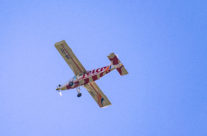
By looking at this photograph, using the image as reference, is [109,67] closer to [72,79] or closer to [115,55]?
[115,55]

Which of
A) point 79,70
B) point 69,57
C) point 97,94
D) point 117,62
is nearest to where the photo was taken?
point 117,62

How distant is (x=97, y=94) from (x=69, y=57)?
6.91m

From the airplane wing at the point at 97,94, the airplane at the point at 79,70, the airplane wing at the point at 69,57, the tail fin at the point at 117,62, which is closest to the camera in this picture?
the tail fin at the point at 117,62

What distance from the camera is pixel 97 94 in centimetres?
4719

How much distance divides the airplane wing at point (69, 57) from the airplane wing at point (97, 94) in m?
3.31

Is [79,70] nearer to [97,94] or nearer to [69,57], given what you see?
[69,57]

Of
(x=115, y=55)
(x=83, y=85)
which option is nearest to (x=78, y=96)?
(x=83, y=85)

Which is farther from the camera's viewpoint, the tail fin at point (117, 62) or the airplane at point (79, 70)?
the airplane at point (79, 70)

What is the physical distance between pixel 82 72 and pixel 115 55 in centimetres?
499

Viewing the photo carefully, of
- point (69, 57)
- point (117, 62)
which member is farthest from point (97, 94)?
point (117, 62)

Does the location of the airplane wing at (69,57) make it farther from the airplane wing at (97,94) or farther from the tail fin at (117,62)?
the tail fin at (117,62)

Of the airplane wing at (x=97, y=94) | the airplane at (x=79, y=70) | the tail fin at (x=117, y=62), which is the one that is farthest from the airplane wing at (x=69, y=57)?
the tail fin at (x=117, y=62)

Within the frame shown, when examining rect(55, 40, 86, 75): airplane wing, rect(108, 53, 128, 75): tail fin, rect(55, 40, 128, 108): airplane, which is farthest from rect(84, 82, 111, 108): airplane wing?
rect(108, 53, 128, 75): tail fin

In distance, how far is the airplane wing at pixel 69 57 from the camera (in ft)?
139
